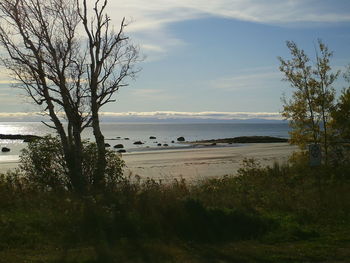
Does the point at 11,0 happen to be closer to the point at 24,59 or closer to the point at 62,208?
the point at 24,59

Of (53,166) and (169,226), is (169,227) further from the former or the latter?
(53,166)

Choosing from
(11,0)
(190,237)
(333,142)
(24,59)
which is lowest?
(190,237)

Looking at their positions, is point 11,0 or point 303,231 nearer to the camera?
point 303,231

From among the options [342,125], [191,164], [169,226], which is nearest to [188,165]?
A: [191,164]

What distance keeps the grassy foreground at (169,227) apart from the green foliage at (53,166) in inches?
19.6

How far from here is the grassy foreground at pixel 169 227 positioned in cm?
767

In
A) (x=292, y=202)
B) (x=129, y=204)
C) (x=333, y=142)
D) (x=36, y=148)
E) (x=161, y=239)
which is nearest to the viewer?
(x=161, y=239)

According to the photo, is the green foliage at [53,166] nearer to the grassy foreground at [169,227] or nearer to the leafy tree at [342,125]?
the grassy foreground at [169,227]

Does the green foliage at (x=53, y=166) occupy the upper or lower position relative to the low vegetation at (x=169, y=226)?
upper

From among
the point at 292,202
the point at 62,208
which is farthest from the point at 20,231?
the point at 292,202

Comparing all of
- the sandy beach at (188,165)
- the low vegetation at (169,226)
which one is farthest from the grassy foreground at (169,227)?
the sandy beach at (188,165)

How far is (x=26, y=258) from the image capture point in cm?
737

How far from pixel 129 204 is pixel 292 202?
164 inches

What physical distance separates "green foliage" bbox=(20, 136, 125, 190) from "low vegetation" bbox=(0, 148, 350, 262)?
360mm
